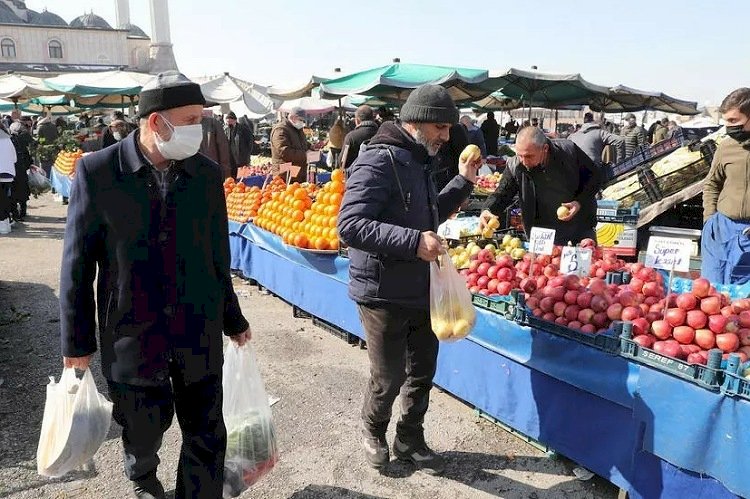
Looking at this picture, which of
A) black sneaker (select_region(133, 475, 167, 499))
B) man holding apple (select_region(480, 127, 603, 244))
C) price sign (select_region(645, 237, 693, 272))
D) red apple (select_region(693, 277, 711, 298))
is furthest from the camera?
man holding apple (select_region(480, 127, 603, 244))

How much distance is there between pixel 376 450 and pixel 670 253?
1.82 metres

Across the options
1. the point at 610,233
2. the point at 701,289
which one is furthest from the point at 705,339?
the point at 610,233

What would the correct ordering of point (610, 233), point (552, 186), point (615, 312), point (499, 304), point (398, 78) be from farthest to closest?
point (398, 78) → point (610, 233) → point (552, 186) → point (499, 304) → point (615, 312)

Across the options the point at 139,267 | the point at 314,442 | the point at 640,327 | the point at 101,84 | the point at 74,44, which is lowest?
the point at 314,442

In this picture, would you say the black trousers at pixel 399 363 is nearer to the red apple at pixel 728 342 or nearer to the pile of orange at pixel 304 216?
the red apple at pixel 728 342

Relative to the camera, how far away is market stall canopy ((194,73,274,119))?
1415 centimetres

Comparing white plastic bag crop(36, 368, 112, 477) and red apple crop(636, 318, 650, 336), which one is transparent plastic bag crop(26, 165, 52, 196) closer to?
white plastic bag crop(36, 368, 112, 477)

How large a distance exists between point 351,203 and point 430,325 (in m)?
0.80

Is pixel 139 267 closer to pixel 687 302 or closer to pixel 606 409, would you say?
pixel 606 409

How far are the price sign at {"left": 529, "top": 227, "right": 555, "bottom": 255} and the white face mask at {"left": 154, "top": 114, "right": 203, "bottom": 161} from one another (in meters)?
2.06

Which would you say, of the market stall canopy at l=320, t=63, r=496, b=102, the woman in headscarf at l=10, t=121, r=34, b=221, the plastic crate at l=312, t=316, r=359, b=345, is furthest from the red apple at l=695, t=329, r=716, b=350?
the woman in headscarf at l=10, t=121, r=34, b=221

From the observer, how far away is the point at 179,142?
2076mm

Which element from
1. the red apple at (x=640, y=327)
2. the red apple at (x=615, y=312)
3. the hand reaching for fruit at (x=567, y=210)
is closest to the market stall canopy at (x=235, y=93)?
the hand reaching for fruit at (x=567, y=210)

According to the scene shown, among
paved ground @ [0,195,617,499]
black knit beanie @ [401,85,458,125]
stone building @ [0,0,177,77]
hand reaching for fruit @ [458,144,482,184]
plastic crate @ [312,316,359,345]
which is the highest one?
stone building @ [0,0,177,77]
